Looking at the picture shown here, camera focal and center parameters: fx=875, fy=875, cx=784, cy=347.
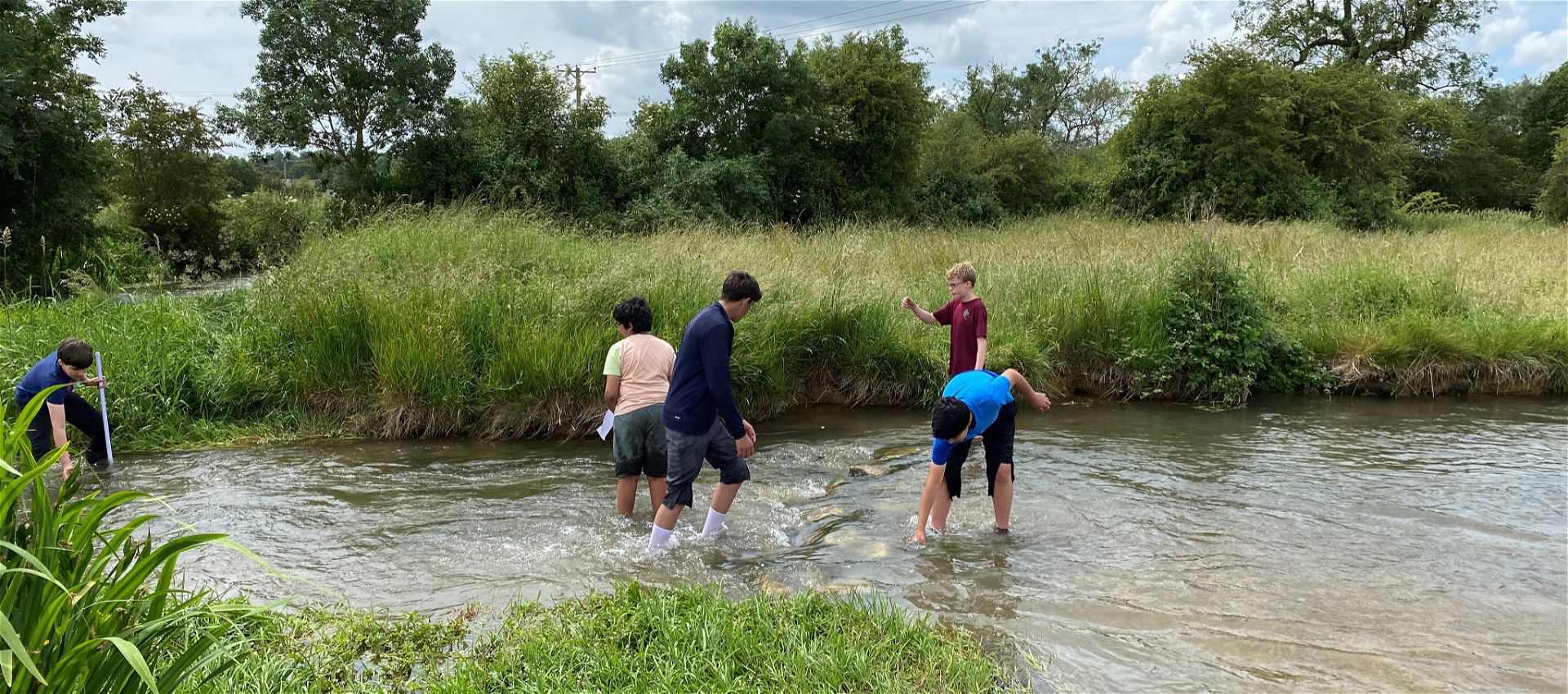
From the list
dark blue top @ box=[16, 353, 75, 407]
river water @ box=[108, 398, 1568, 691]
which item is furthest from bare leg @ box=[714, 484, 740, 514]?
dark blue top @ box=[16, 353, 75, 407]

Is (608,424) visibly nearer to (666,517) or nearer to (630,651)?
(666,517)

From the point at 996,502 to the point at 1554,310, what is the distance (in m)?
11.5

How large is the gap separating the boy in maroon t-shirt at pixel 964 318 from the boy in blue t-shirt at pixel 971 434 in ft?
2.96

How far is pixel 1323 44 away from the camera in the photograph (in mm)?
37156

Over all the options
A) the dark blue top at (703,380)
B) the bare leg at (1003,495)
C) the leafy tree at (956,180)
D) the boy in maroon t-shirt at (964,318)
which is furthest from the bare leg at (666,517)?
the leafy tree at (956,180)

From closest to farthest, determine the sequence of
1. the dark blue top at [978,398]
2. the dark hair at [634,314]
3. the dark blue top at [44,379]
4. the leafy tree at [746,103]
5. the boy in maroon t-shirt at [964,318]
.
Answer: the dark blue top at [978,398], the dark hair at [634,314], the dark blue top at [44,379], the boy in maroon t-shirt at [964,318], the leafy tree at [746,103]

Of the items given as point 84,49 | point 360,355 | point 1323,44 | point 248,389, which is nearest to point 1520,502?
point 360,355

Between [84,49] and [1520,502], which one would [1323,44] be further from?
[84,49]

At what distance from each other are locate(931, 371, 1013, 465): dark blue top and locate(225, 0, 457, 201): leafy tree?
19.8m

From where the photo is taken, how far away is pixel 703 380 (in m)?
5.50

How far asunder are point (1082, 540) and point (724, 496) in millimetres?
2511

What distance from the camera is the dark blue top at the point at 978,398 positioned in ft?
18.0

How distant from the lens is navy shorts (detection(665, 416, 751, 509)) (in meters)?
5.57

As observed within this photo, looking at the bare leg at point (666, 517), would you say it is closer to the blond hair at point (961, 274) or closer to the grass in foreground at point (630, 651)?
the grass in foreground at point (630, 651)
